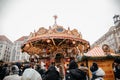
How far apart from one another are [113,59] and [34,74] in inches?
339

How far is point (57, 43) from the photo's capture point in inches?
531

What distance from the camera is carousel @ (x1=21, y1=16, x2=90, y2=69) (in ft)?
36.8

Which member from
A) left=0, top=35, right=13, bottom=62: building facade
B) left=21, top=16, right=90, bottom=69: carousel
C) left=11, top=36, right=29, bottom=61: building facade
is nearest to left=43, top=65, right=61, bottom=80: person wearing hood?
left=21, top=16, right=90, bottom=69: carousel

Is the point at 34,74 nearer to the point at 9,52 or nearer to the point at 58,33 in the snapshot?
the point at 58,33

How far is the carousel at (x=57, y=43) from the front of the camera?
36.8 ft

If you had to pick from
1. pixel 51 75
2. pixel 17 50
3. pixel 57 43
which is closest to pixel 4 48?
pixel 17 50

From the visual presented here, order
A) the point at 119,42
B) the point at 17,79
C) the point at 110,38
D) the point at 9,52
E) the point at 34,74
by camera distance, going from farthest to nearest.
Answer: the point at 9,52
the point at 110,38
the point at 119,42
the point at 17,79
the point at 34,74

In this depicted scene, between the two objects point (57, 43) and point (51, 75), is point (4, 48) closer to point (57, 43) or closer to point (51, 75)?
point (57, 43)

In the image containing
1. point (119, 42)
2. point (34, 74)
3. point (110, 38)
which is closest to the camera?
point (34, 74)

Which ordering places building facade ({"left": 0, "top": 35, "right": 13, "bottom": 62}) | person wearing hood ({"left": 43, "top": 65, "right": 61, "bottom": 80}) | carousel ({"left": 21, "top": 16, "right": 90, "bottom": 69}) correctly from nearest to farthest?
person wearing hood ({"left": 43, "top": 65, "right": 61, "bottom": 80}), carousel ({"left": 21, "top": 16, "right": 90, "bottom": 69}), building facade ({"left": 0, "top": 35, "right": 13, "bottom": 62})

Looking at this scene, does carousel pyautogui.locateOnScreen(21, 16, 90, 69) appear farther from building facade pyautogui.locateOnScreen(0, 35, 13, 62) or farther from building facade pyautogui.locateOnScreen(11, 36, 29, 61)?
building facade pyautogui.locateOnScreen(11, 36, 29, 61)

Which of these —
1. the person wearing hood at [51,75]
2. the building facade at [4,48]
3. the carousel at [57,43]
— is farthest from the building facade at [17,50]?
the person wearing hood at [51,75]

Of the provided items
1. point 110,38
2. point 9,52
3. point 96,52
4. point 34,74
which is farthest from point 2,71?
point 9,52

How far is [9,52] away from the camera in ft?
246
